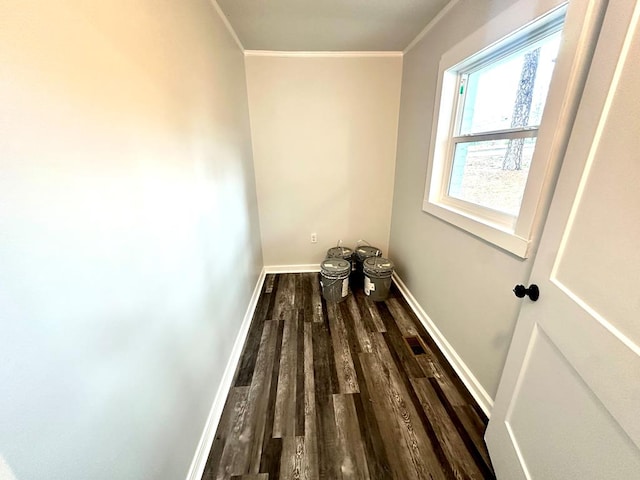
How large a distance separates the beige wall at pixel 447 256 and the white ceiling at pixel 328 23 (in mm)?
203

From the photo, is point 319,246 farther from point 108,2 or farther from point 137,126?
point 108,2

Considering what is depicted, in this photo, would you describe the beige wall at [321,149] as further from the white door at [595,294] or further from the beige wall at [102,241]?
the white door at [595,294]

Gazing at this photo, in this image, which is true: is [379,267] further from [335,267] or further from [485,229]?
[485,229]

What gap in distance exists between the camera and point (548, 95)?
100 cm

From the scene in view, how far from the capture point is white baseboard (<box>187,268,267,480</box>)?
1.16 metres

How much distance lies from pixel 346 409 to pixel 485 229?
128cm

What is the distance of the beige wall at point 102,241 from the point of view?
481 mm

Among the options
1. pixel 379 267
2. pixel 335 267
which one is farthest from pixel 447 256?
pixel 335 267

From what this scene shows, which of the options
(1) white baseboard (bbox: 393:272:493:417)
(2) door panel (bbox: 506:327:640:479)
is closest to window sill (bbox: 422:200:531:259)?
(2) door panel (bbox: 506:327:640:479)

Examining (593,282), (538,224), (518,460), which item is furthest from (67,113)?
(518,460)

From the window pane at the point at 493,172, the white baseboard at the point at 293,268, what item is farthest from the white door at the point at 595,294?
the white baseboard at the point at 293,268

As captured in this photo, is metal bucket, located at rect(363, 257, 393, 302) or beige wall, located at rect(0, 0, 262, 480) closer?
beige wall, located at rect(0, 0, 262, 480)

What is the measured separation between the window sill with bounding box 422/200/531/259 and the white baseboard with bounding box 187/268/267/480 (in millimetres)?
1727

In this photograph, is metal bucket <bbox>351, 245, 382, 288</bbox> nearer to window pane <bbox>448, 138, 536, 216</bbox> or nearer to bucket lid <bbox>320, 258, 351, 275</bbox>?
bucket lid <bbox>320, 258, 351, 275</bbox>
